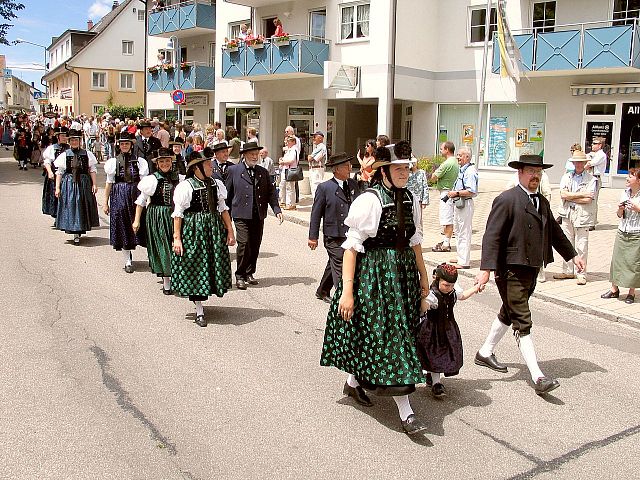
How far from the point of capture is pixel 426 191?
11172 millimetres

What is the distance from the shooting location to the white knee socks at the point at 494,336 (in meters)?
6.02

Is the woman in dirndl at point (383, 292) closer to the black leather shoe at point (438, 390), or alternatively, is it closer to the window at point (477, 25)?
the black leather shoe at point (438, 390)

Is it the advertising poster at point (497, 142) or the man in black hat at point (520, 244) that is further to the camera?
the advertising poster at point (497, 142)

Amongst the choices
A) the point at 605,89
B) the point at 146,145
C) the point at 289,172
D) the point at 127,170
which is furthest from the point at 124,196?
the point at 605,89

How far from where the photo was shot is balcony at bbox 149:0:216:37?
34.8 m

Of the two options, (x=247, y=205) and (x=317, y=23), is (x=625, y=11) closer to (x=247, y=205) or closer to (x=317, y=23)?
(x=317, y=23)

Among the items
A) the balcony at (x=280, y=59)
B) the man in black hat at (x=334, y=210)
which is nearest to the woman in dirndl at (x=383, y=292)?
the man in black hat at (x=334, y=210)

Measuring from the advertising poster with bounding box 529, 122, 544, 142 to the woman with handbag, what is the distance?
34.6ft

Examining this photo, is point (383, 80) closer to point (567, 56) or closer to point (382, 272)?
point (567, 56)

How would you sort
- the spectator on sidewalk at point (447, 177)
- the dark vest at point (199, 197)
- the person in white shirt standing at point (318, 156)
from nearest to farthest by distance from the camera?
1. the dark vest at point (199, 197)
2. the spectator on sidewalk at point (447, 177)
3. the person in white shirt standing at point (318, 156)

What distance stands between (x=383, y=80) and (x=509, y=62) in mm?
4931

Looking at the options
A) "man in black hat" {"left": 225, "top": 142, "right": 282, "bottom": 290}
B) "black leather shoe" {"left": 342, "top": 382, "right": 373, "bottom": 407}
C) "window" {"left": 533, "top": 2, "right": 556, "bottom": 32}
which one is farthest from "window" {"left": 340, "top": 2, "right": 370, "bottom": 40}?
"black leather shoe" {"left": 342, "top": 382, "right": 373, "bottom": 407}

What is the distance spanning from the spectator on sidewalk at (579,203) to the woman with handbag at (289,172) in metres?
7.79

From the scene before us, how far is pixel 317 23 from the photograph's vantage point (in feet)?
91.7
